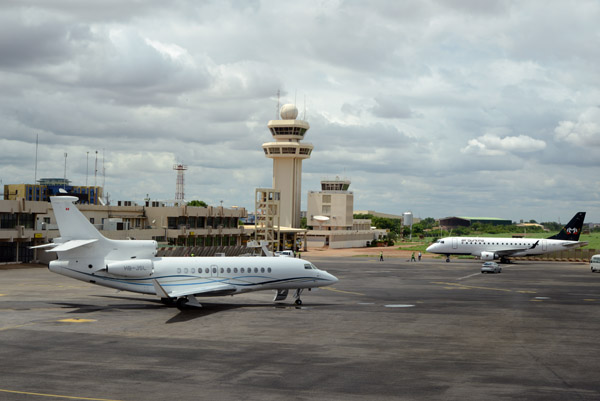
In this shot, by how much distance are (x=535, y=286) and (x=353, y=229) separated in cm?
11581

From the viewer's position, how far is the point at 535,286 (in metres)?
60.6

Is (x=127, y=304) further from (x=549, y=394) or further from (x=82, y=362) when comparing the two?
(x=549, y=394)

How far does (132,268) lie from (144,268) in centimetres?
78

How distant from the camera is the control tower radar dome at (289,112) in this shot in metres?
156

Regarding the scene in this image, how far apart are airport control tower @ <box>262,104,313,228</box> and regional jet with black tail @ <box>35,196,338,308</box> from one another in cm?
11129

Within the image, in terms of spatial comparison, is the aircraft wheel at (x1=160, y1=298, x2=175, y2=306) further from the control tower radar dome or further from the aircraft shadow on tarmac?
the control tower radar dome

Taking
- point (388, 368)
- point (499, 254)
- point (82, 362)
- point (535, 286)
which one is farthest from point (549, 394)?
point (499, 254)

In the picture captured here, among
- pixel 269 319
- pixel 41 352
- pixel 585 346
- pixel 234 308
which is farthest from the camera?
pixel 234 308

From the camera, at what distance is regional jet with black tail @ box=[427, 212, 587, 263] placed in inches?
3912

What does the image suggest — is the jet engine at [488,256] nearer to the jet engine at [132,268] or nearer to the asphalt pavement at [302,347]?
the asphalt pavement at [302,347]

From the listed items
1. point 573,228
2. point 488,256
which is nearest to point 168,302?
point 488,256

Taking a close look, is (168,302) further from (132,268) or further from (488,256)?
(488,256)

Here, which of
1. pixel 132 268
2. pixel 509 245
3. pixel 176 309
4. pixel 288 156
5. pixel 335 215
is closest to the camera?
pixel 132 268

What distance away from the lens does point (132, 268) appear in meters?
40.3
